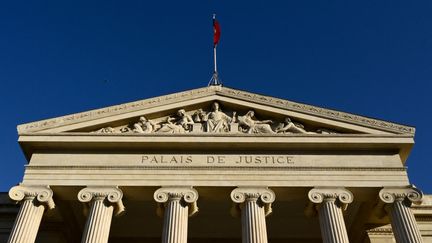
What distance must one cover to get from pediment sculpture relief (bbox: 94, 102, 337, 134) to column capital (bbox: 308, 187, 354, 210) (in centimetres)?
369

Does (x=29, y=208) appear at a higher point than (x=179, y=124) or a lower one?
lower

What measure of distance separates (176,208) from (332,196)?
26.0ft

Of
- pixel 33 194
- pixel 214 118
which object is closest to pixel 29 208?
pixel 33 194

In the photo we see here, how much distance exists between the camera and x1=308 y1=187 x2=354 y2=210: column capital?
2494 cm

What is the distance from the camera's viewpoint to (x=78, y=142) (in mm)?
26938

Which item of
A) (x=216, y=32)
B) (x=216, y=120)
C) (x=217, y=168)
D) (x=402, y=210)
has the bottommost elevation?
(x=402, y=210)

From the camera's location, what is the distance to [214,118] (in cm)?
2816

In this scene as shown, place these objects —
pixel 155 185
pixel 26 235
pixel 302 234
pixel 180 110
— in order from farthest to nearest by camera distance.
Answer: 1. pixel 302 234
2. pixel 180 110
3. pixel 155 185
4. pixel 26 235

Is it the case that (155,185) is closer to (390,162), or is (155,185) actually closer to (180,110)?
(180,110)

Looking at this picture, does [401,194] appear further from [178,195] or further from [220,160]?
[178,195]

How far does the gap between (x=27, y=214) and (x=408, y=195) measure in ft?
62.7

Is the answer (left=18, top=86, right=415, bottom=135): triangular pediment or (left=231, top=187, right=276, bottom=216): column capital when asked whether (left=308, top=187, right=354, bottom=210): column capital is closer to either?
(left=231, top=187, right=276, bottom=216): column capital

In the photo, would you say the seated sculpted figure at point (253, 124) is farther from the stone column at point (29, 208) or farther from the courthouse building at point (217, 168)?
the stone column at point (29, 208)

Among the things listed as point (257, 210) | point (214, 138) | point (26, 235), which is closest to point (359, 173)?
point (257, 210)
